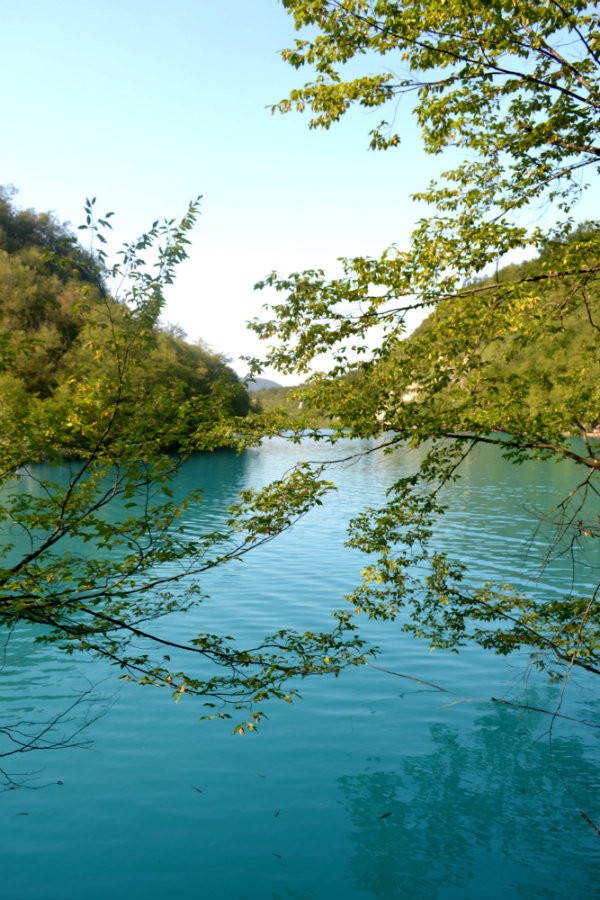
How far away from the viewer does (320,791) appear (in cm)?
943

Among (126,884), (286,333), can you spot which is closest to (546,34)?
(286,333)

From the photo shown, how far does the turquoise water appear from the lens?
7617 millimetres

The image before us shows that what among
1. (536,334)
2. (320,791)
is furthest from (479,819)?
(536,334)

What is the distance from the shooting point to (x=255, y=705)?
1292 centimetres

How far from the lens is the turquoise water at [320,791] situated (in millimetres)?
7617

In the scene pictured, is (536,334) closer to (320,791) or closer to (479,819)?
(479,819)

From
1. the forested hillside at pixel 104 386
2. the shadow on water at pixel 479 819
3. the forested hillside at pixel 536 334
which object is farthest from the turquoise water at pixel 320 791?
the forested hillside at pixel 104 386

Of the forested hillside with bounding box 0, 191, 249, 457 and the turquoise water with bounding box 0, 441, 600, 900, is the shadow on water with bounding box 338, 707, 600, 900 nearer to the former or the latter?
the turquoise water with bounding box 0, 441, 600, 900

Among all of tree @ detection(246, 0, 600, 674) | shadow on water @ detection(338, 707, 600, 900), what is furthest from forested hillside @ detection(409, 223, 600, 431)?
shadow on water @ detection(338, 707, 600, 900)

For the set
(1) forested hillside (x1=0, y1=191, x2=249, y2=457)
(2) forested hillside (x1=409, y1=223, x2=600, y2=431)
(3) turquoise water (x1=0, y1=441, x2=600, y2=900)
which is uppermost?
(2) forested hillside (x1=409, y1=223, x2=600, y2=431)

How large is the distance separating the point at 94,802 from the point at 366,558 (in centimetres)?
1657

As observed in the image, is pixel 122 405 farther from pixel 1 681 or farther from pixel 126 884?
pixel 1 681

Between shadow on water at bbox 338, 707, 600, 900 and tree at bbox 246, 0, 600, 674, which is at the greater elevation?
tree at bbox 246, 0, 600, 674

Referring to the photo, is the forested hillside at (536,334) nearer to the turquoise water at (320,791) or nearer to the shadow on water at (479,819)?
the turquoise water at (320,791)
